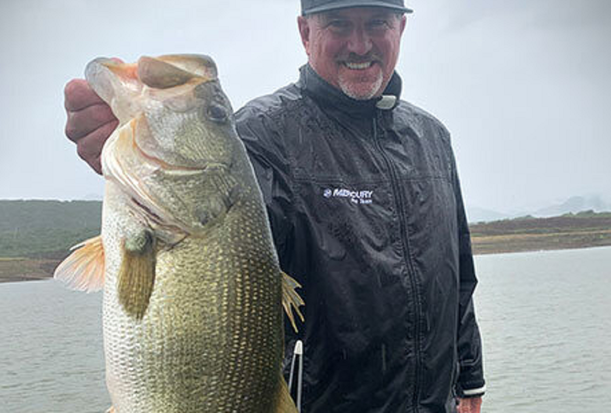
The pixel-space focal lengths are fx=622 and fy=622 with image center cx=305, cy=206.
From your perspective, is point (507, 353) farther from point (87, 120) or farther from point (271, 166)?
point (87, 120)

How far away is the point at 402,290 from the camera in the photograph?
118 inches

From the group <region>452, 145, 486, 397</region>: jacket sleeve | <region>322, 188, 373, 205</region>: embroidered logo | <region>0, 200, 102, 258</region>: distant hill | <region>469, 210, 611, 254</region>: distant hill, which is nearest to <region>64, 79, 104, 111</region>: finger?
<region>322, 188, 373, 205</region>: embroidered logo

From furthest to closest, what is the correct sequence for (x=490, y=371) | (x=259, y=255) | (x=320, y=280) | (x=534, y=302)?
1. (x=534, y=302)
2. (x=490, y=371)
3. (x=320, y=280)
4. (x=259, y=255)

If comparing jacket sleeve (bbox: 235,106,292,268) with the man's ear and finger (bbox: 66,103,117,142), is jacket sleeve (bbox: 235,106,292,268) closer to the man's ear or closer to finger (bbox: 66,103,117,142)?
the man's ear

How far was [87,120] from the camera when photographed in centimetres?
224

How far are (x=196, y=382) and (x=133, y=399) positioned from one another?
7.5 inches

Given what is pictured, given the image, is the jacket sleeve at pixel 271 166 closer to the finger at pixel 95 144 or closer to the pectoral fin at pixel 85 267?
the finger at pixel 95 144

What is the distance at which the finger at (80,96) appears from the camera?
86.5 inches

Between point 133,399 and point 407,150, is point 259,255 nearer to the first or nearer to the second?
point 133,399

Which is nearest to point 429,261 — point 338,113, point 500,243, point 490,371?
point 338,113

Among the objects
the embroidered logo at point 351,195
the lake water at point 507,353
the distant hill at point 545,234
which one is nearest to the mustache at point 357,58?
the embroidered logo at point 351,195

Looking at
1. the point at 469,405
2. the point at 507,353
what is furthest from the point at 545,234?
the point at 469,405

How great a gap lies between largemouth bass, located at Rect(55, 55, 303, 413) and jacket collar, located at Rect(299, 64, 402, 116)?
108 cm

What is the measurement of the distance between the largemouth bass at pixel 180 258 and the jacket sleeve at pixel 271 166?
616mm
